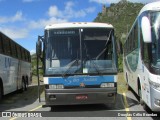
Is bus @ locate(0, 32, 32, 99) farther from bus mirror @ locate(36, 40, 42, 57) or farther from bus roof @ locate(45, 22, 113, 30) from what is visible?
bus roof @ locate(45, 22, 113, 30)

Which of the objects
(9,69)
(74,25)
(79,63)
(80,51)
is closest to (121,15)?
(9,69)

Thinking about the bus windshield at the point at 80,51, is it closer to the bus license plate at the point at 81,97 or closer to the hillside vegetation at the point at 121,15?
the bus license plate at the point at 81,97

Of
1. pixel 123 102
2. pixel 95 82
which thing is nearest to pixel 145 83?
pixel 95 82

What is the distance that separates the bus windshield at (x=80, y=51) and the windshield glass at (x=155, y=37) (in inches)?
99.7

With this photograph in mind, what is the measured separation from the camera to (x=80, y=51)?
40.7 feet

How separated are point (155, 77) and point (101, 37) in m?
3.56

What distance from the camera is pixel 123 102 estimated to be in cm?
1498

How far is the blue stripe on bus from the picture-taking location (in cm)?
1206

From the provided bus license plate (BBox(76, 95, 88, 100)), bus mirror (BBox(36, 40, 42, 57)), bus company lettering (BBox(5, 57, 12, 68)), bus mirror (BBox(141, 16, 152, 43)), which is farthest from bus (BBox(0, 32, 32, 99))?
bus mirror (BBox(141, 16, 152, 43))

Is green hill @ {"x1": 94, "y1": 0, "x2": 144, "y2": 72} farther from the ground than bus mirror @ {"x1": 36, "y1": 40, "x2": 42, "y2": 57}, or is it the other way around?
green hill @ {"x1": 94, "y1": 0, "x2": 144, "y2": 72}

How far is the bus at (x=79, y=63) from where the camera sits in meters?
12.0

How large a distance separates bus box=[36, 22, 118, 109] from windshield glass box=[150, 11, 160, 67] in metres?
2.50

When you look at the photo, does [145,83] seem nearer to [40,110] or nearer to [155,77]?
[155,77]

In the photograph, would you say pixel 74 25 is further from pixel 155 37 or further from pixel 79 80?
pixel 155 37
